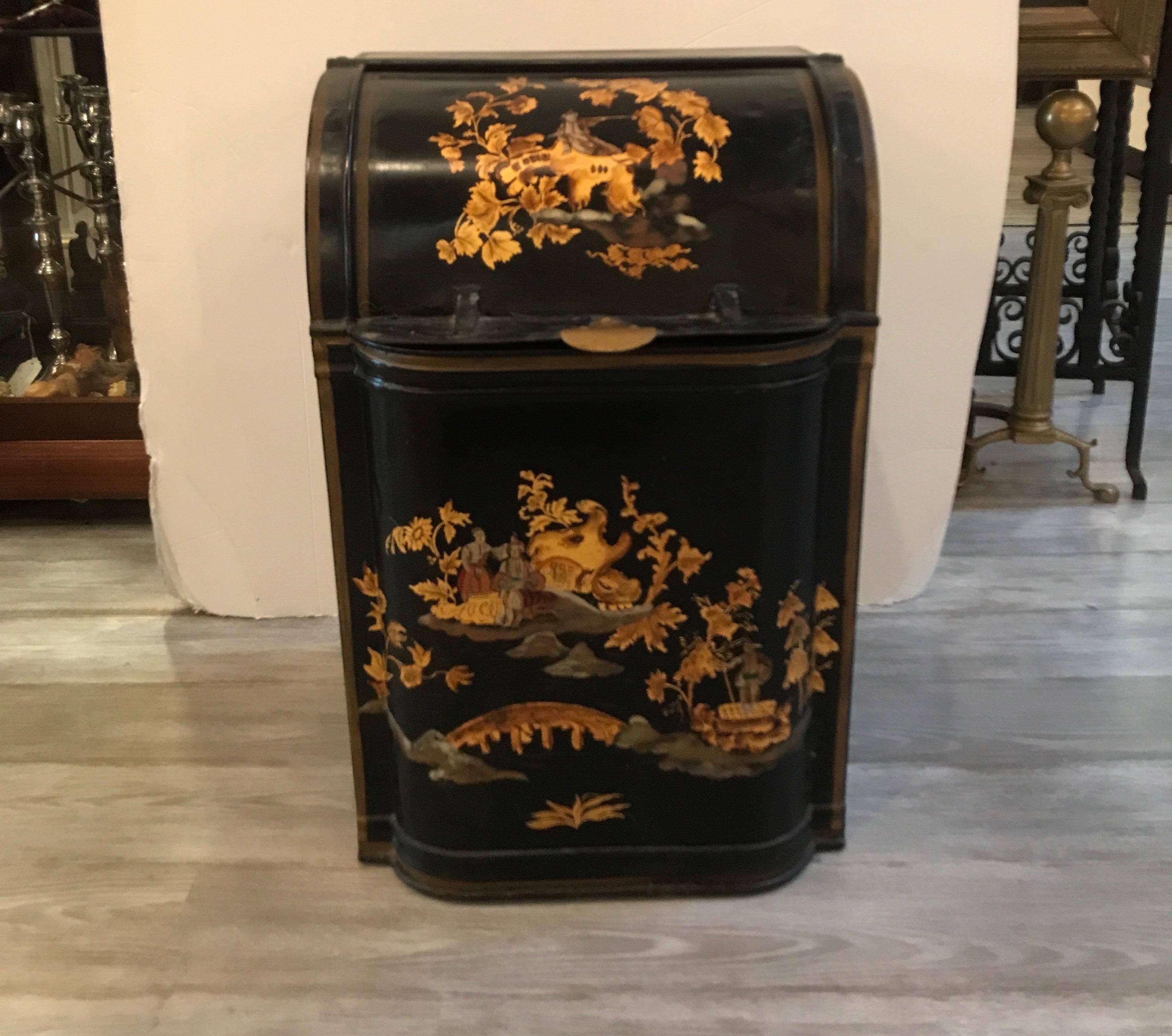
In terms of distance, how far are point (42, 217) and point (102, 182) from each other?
0.19 metres

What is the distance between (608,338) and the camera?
45.7 inches

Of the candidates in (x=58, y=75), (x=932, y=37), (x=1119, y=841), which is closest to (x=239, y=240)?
(x=58, y=75)

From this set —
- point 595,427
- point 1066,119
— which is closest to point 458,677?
point 595,427

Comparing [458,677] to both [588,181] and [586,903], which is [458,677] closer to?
[586,903]

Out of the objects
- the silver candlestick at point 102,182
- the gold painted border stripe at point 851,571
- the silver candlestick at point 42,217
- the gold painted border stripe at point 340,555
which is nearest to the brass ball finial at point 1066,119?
the gold painted border stripe at point 851,571

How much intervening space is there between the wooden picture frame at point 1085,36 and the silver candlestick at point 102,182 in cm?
154

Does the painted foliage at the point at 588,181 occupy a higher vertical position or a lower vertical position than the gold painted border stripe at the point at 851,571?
higher

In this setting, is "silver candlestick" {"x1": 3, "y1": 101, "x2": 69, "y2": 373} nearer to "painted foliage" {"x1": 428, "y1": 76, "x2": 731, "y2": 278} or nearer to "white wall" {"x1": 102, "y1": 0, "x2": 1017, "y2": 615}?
"white wall" {"x1": 102, "y1": 0, "x2": 1017, "y2": 615}

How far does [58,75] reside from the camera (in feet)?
7.21

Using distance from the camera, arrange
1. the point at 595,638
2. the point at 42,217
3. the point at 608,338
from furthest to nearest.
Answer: the point at 42,217, the point at 595,638, the point at 608,338

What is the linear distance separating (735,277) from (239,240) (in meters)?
0.89

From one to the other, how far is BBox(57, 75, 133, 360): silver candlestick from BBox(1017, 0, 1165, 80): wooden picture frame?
1.54 m

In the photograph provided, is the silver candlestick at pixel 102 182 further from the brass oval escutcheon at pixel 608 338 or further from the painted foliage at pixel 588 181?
the brass oval escutcheon at pixel 608 338

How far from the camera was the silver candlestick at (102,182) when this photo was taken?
7.15 feet
